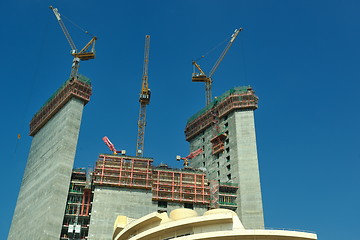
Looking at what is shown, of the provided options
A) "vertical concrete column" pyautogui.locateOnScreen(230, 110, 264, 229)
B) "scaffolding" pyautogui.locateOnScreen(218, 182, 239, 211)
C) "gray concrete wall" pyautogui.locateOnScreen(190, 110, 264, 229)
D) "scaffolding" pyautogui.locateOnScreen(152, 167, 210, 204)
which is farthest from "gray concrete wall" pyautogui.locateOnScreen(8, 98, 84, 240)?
"vertical concrete column" pyautogui.locateOnScreen(230, 110, 264, 229)

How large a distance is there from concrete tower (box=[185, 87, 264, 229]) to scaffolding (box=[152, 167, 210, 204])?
3.77 meters

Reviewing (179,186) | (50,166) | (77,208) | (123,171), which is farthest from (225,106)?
(50,166)

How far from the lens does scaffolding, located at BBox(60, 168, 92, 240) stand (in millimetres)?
121188

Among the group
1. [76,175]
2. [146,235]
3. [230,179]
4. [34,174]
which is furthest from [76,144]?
[146,235]

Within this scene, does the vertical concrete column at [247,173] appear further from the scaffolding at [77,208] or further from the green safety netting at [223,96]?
the scaffolding at [77,208]

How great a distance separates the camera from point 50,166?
128250mm

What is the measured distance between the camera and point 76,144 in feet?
426

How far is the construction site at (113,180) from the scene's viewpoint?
122125 mm

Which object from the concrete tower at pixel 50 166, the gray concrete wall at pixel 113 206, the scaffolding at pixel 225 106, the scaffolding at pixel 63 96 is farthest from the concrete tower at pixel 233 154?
the concrete tower at pixel 50 166

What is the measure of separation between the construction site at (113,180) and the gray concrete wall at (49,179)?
28 cm

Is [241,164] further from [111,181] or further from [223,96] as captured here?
[111,181]

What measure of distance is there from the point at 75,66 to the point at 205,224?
11633cm

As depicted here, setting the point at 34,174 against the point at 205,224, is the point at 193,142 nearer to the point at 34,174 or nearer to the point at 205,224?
the point at 34,174

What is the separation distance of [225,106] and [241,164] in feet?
77.9
